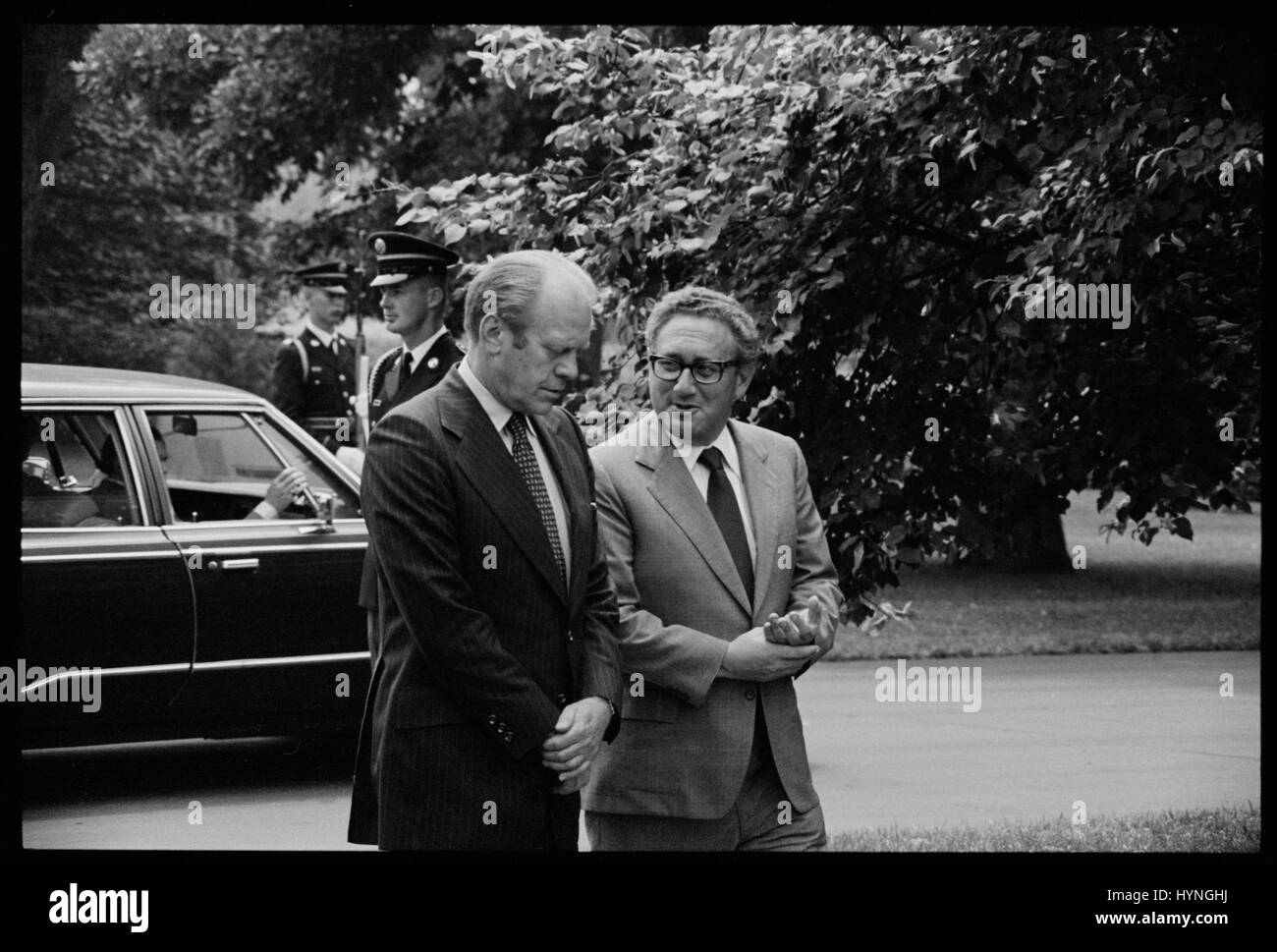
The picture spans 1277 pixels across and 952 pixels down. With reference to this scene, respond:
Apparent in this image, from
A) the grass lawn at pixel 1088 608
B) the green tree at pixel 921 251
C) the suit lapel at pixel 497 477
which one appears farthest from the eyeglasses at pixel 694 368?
the grass lawn at pixel 1088 608

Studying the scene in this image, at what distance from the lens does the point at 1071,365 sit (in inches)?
259

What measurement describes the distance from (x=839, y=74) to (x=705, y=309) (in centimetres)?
237

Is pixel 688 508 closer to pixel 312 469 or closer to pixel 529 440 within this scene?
pixel 529 440

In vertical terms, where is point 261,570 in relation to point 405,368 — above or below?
below

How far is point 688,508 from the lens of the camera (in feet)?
13.0

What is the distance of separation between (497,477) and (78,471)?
14.4 feet

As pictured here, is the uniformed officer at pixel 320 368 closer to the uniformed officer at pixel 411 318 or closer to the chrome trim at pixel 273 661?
the chrome trim at pixel 273 661

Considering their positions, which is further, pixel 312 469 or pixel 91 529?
pixel 312 469

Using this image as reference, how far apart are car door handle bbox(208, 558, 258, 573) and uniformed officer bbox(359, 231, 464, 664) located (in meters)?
1.56

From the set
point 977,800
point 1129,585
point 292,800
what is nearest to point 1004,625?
point 1129,585

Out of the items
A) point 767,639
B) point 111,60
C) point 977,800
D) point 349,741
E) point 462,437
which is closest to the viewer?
point 462,437

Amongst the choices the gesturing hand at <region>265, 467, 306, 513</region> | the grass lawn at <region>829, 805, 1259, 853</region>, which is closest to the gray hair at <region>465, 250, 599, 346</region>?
the grass lawn at <region>829, 805, 1259, 853</region>

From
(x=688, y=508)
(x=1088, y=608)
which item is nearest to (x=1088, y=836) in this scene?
(x=688, y=508)
